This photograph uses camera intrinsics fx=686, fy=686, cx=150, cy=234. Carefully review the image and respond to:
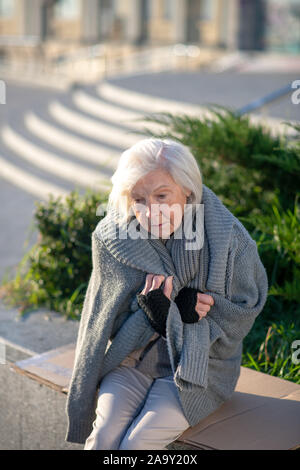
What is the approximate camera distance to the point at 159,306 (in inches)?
99.0

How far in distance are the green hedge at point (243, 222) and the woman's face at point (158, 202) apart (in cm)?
121

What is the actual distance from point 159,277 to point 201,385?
0.42 m

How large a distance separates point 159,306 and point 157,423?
415mm

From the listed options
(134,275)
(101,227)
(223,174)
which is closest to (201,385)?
(134,275)

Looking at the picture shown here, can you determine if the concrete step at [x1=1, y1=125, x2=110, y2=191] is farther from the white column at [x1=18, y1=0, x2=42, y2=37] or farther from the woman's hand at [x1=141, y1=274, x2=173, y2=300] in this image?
the white column at [x1=18, y1=0, x2=42, y2=37]

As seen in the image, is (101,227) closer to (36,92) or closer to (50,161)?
(50,161)

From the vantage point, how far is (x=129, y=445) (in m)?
2.40

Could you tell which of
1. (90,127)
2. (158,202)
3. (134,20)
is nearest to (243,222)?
(158,202)

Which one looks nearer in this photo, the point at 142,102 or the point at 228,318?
the point at 228,318

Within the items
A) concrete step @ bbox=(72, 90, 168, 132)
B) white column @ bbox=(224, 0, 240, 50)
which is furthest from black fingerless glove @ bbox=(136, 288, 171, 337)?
white column @ bbox=(224, 0, 240, 50)

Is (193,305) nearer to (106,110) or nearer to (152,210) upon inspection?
(152,210)

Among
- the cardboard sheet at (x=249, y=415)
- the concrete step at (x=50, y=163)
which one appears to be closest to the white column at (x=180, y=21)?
the concrete step at (x=50, y=163)

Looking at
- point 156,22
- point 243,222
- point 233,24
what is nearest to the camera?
point 243,222
